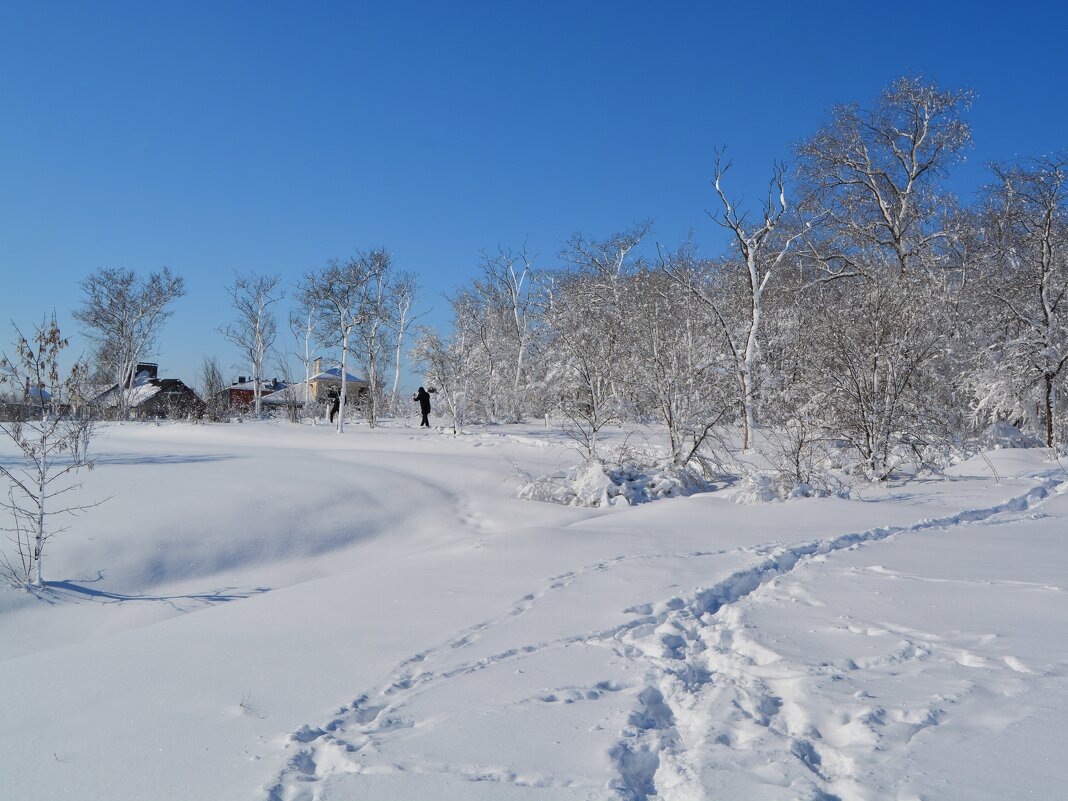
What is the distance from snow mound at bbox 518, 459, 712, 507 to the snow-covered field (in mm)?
2652

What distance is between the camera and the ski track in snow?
2508 millimetres

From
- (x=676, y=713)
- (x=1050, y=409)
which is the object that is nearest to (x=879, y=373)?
(x=1050, y=409)

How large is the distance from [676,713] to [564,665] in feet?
2.31

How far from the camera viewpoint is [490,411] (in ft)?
85.3

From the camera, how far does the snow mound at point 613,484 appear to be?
430 inches

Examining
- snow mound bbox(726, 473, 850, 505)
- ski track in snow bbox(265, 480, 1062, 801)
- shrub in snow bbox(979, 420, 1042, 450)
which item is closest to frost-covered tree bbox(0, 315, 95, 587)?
ski track in snow bbox(265, 480, 1062, 801)

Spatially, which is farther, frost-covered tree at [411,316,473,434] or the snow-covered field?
frost-covered tree at [411,316,473,434]

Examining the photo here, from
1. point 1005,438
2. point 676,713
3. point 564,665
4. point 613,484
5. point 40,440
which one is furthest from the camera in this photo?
point 1005,438

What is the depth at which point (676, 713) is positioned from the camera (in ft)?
10.1

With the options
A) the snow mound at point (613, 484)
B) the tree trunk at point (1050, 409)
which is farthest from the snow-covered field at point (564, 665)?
the tree trunk at point (1050, 409)

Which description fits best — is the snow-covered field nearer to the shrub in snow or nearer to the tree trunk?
the shrub in snow

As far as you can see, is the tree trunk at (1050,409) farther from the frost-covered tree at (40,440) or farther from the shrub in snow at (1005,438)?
the frost-covered tree at (40,440)

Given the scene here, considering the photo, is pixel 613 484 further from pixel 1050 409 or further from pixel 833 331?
pixel 1050 409

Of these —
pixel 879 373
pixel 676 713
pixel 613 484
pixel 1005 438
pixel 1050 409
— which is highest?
pixel 879 373
